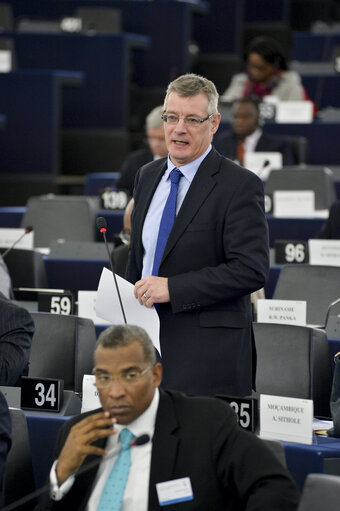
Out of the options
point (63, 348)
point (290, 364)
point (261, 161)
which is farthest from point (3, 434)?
point (261, 161)

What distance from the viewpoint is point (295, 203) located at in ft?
21.7

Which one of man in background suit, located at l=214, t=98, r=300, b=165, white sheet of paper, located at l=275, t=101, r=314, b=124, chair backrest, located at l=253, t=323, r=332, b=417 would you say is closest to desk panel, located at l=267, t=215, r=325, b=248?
man in background suit, located at l=214, t=98, r=300, b=165

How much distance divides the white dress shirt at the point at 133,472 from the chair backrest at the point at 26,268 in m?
3.02

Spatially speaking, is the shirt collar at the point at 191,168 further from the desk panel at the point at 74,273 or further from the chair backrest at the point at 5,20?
the chair backrest at the point at 5,20

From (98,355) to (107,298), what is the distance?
1.82ft

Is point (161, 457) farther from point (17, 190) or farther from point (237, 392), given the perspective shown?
point (17, 190)

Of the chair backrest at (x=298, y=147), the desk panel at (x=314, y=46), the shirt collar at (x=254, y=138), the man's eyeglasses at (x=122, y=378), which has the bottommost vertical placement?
the man's eyeglasses at (x=122, y=378)

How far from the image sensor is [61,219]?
6.80m

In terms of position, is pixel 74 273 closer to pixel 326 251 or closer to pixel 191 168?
pixel 326 251

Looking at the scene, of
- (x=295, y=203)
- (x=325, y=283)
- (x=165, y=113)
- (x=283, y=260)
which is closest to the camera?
(x=165, y=113)

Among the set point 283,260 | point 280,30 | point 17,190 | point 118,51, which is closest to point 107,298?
point 283,260

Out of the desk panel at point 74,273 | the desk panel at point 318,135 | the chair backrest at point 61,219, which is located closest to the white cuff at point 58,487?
the desk panel at point 74,273

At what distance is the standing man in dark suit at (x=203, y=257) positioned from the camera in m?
2.97

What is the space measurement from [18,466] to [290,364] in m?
1.15
